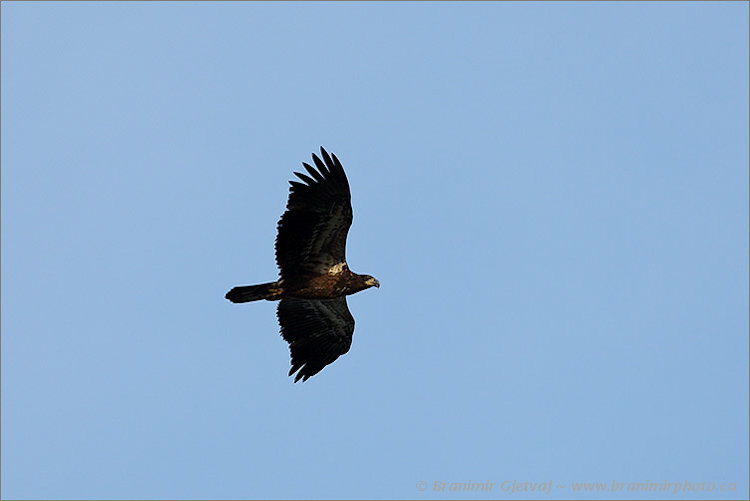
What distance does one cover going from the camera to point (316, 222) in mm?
17594

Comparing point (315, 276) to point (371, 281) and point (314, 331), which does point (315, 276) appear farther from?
point (314, 331)

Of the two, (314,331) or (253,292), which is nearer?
(253,292)

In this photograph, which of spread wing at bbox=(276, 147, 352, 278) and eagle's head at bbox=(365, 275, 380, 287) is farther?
eagle's head at bbox=(365, 275, 380, 287)

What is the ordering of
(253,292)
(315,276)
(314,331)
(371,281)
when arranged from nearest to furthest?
(253,292) < (315,276) < (371,281) < (314,331)

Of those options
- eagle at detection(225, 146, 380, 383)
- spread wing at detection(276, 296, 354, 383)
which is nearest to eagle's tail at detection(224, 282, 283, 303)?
eagle at detection(225, 146, 380, 383)

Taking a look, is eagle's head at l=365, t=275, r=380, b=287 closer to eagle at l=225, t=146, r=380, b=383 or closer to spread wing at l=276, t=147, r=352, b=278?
eagle at l=225, t=146, r=380, b=383

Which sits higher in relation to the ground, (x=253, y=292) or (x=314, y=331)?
(x=314, y=331)

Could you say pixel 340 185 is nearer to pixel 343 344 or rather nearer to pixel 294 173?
pixel 294 173

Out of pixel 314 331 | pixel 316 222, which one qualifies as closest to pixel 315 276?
Result: pixel 316 222

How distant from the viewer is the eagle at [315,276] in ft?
56.5

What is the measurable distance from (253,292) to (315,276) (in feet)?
4.66

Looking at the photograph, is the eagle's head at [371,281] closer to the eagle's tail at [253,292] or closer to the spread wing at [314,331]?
the spread wing at [314,331]

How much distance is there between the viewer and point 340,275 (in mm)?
18469

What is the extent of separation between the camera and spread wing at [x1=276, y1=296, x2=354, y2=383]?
65.1ft
